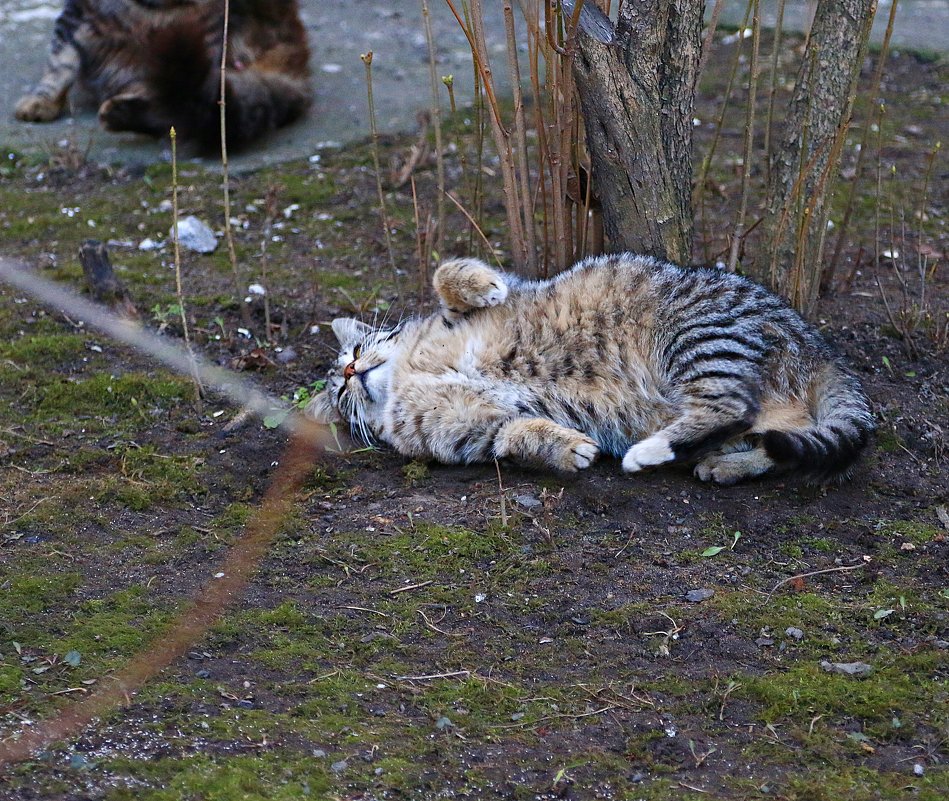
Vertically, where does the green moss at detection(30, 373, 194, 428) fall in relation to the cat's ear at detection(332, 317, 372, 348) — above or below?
below

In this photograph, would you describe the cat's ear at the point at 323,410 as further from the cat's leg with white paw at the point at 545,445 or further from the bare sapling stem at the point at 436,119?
the bare sapling stem at the point at 436,119

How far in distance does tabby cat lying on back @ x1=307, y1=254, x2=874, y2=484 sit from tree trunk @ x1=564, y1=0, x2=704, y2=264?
0.21 m

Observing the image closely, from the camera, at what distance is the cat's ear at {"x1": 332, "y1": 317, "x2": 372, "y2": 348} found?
450 centimetres

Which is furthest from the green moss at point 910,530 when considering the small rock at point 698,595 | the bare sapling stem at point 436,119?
the bare sapling stem at point 436,119

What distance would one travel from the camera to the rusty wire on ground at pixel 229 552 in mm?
2457

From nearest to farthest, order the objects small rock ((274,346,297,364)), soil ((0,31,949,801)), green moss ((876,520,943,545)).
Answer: soil ((0,31,949,801)) < green moss ((876,520,943,545)) < small rock ((274,346,297,364))

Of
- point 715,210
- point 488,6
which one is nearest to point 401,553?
point 715,210

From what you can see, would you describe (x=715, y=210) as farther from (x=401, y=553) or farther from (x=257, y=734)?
(x=257, y=734)

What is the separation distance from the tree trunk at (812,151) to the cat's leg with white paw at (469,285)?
1194mm

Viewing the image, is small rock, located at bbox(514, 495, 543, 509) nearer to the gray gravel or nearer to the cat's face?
the cat's face

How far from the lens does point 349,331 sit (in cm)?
452

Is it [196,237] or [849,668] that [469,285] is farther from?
[196,237]

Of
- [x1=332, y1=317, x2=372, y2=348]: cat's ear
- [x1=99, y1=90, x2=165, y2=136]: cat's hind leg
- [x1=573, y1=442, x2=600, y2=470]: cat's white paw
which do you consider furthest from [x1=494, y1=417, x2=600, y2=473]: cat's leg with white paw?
[x1=99, y1=90, x2=165, y2=136]: cat's hind leg

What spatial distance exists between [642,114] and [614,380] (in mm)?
1019
